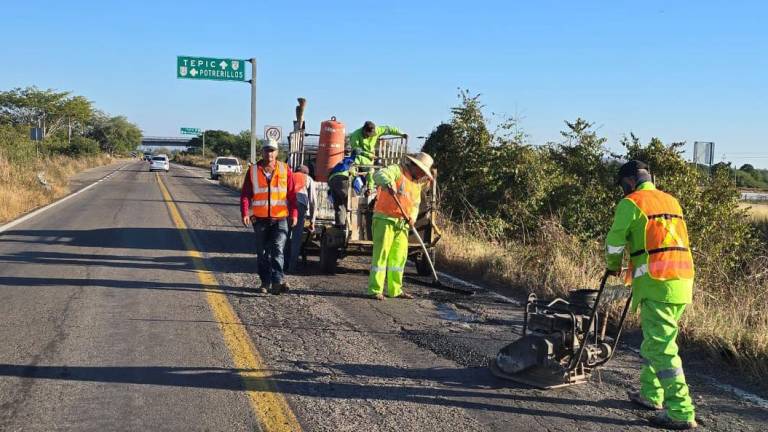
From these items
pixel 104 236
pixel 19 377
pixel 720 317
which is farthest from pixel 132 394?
pixel 104 236

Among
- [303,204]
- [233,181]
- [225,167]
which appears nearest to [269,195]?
[303,204]

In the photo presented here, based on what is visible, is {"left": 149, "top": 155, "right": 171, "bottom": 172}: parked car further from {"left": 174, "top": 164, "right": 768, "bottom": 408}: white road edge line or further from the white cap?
the white cap

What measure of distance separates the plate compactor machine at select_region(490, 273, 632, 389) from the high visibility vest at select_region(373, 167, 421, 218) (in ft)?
10.9

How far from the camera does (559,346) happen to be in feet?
17.2

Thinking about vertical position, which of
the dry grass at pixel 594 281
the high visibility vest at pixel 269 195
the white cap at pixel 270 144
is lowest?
the dry grass at pixel 594 281

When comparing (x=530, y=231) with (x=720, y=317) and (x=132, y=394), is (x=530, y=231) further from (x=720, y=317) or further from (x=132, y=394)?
(x=132, y=394)

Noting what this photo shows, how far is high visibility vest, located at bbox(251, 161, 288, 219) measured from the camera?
8.80m

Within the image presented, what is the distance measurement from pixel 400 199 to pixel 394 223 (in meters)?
0.31

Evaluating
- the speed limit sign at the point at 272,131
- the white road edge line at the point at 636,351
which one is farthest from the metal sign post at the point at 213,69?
the white road edge line at the point at 636,351

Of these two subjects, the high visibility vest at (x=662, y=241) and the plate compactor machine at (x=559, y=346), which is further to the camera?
the plate compactor machine at (x=559, y=346)

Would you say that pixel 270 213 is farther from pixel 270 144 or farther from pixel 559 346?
pixel 559 346

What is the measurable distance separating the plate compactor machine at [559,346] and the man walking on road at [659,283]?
1.09 ft

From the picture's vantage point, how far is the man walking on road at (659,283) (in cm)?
467

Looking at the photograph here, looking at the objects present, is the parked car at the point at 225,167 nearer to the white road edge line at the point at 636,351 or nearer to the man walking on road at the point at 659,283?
the white road edge line at the point at 636,351
